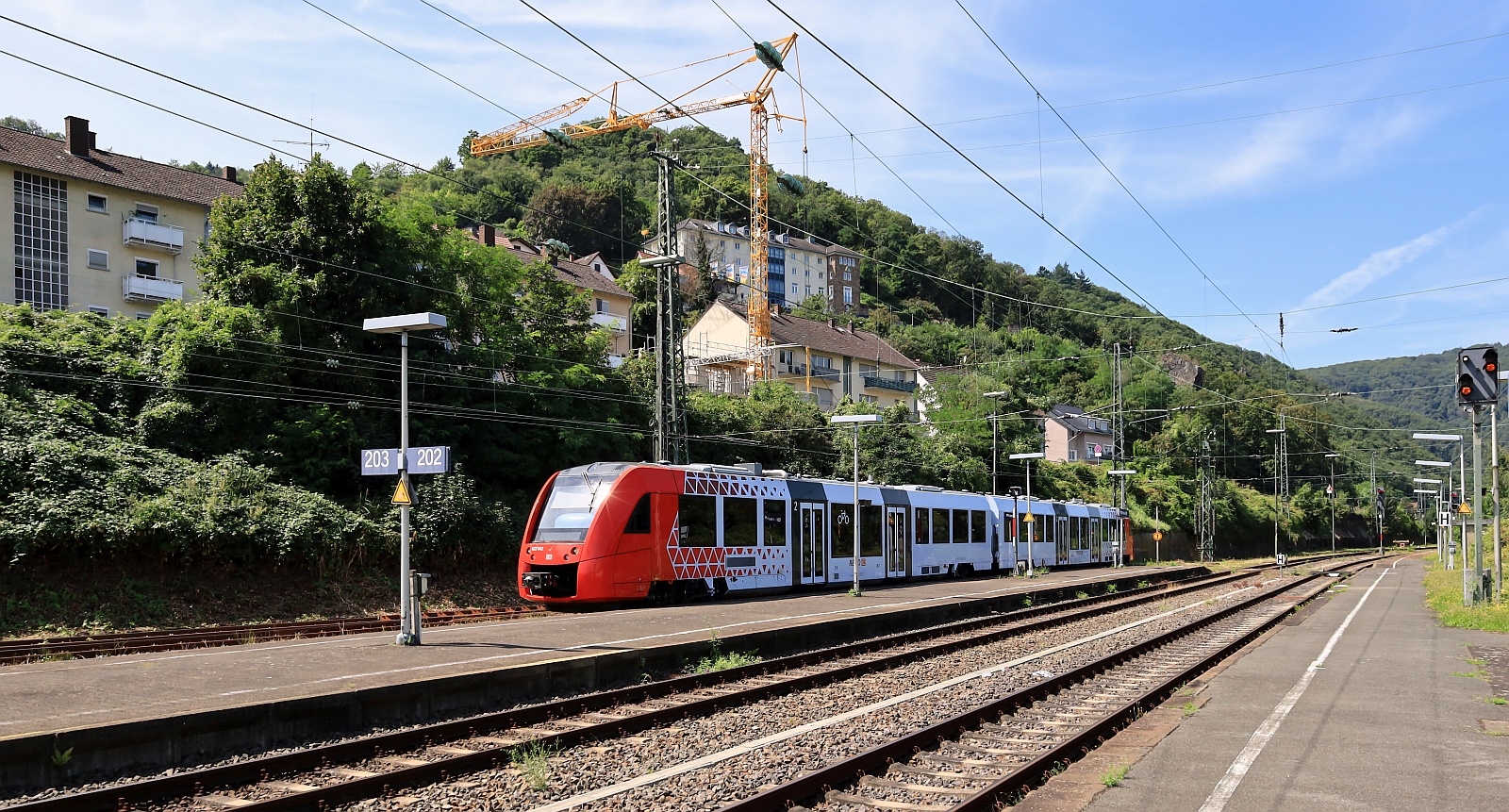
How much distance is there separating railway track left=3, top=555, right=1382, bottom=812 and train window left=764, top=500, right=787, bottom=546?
31.6 ft

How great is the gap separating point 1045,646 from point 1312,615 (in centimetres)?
965

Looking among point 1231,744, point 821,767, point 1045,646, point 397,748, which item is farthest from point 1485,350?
point 397,748

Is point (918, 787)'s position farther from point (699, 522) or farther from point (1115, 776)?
point (699, 522)

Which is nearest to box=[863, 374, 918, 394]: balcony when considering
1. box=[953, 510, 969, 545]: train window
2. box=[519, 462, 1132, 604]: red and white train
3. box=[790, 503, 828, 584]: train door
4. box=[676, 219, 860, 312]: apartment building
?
box=[676, 219, 860, 312]: apartment building

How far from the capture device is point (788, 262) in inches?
4951

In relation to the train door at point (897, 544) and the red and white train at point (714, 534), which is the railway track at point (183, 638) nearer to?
the red and white train at point (714, 534)

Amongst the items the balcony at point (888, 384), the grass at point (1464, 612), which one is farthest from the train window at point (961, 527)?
the balcony at point (888, 384)

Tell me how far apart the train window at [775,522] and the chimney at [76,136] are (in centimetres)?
3781

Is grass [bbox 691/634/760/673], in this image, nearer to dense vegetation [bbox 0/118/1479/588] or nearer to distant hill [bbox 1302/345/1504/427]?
dense vegetation [bbox 0/118/1479/588]

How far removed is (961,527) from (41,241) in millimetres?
37575

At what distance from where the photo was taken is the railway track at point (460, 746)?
760 centimetres

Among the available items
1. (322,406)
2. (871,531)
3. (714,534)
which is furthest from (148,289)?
(714,534)

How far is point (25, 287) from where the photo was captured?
42500mm

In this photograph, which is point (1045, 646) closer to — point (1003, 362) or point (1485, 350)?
point (1485, 350)
